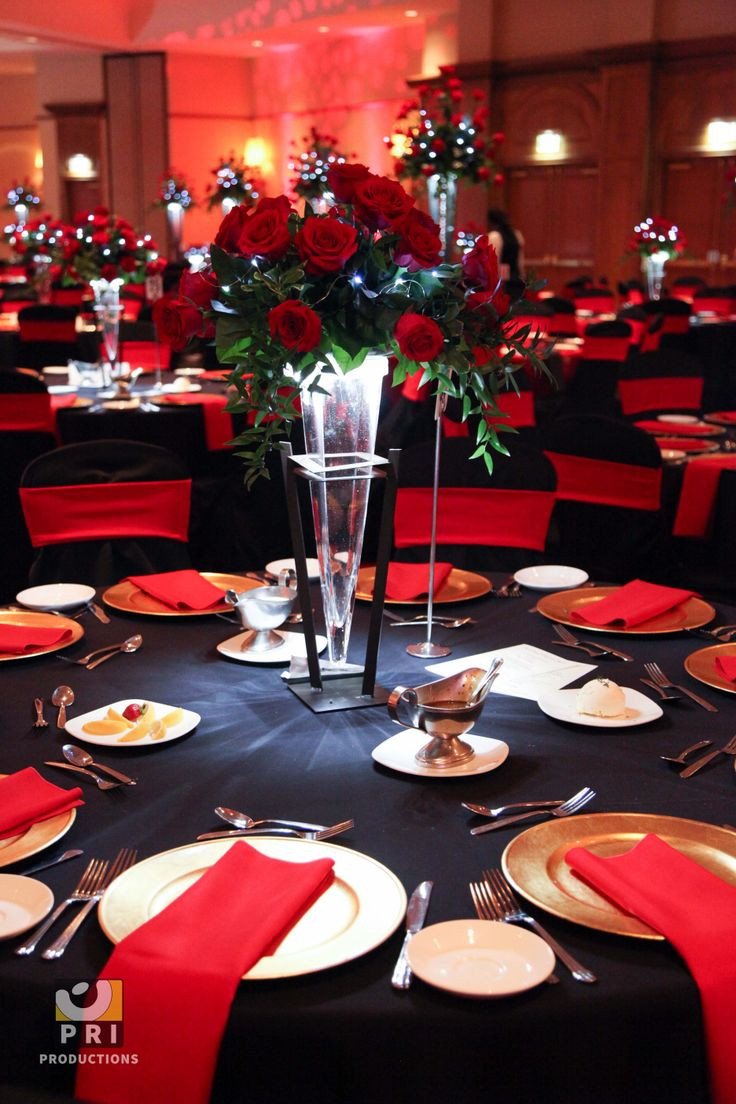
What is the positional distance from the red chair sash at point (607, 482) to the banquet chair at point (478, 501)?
0.56m

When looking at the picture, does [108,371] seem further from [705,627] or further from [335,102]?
[335,102]

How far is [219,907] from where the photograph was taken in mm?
1220

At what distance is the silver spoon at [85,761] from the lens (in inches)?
61.7

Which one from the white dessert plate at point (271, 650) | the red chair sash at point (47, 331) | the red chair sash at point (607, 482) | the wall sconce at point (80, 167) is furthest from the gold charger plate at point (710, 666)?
the wall sconce at point (80, 167)

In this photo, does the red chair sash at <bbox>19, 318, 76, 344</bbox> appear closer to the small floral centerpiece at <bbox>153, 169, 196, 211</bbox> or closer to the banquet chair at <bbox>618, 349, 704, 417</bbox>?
the banquet chair at <bbox>618, 349, 704, 417</bbox>

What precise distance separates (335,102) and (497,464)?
586 inches

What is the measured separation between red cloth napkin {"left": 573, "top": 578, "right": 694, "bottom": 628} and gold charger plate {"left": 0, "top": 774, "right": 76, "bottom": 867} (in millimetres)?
1110

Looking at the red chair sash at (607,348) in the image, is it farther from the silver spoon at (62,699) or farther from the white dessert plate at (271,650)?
the silver spoon at (62,699)

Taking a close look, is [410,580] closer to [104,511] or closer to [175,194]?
[104,511]

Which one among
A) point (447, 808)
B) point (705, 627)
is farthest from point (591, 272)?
point (447, 808)

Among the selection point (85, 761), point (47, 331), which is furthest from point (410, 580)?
point (47, 331)

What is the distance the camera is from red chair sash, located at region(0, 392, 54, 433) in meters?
4.79

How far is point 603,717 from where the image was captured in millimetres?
1768

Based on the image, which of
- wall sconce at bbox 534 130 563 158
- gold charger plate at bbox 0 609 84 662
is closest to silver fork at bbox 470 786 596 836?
gold charger plate at bbox 0 609 84 662
